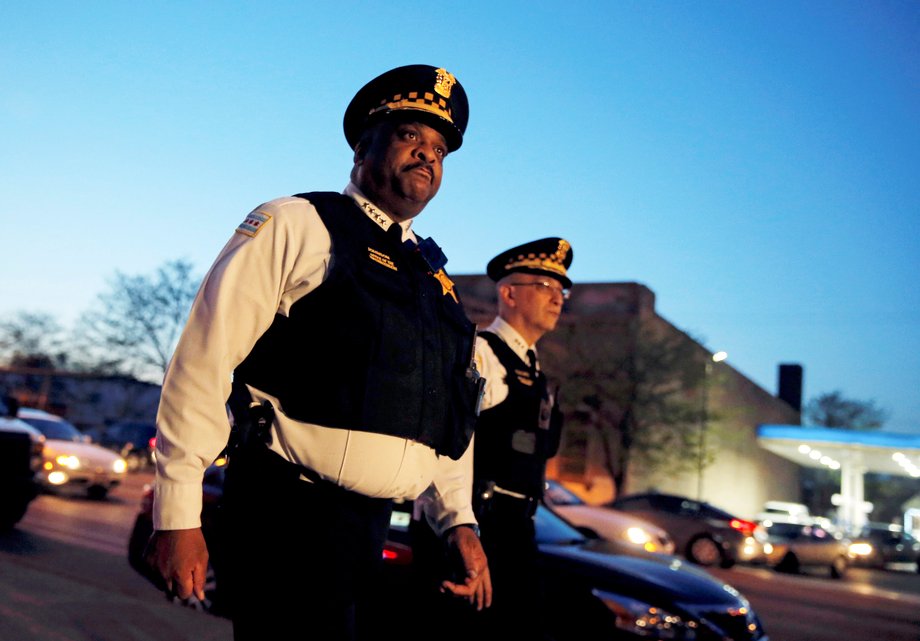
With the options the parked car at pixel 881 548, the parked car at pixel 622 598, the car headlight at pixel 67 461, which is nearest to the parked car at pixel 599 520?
the parked car at pixel 622 598

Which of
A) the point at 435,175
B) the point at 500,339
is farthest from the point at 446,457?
the point at 500,339

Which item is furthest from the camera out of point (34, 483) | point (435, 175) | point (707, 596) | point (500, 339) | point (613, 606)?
point (34, 483)

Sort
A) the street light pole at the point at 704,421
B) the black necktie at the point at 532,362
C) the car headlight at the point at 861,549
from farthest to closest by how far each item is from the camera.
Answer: the street light pole at the point at 704,421, the car headlight at the point at 861,549, the black necktie at the point at 532,362

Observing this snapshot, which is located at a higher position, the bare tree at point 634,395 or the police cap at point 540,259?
the bare tree at point 634,395

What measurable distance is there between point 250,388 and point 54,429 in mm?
15109

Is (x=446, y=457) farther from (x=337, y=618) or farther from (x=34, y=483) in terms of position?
(x=34, y=483)

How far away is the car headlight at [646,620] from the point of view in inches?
185

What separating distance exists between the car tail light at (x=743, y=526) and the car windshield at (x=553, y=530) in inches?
509

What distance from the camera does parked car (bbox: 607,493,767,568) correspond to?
18.1 m

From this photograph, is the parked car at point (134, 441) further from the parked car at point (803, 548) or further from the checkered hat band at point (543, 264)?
the checkered hat band at point (543, 264)

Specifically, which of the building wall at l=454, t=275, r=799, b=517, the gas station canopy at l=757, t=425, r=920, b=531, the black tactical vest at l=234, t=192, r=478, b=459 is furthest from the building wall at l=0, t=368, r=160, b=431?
the black tactical vest at l=234, t=192, r=478, b=459

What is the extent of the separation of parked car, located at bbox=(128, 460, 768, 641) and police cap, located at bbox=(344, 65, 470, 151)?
7.79 ft

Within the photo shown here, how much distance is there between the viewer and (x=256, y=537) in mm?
2033

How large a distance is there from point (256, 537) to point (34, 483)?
28.8ft
